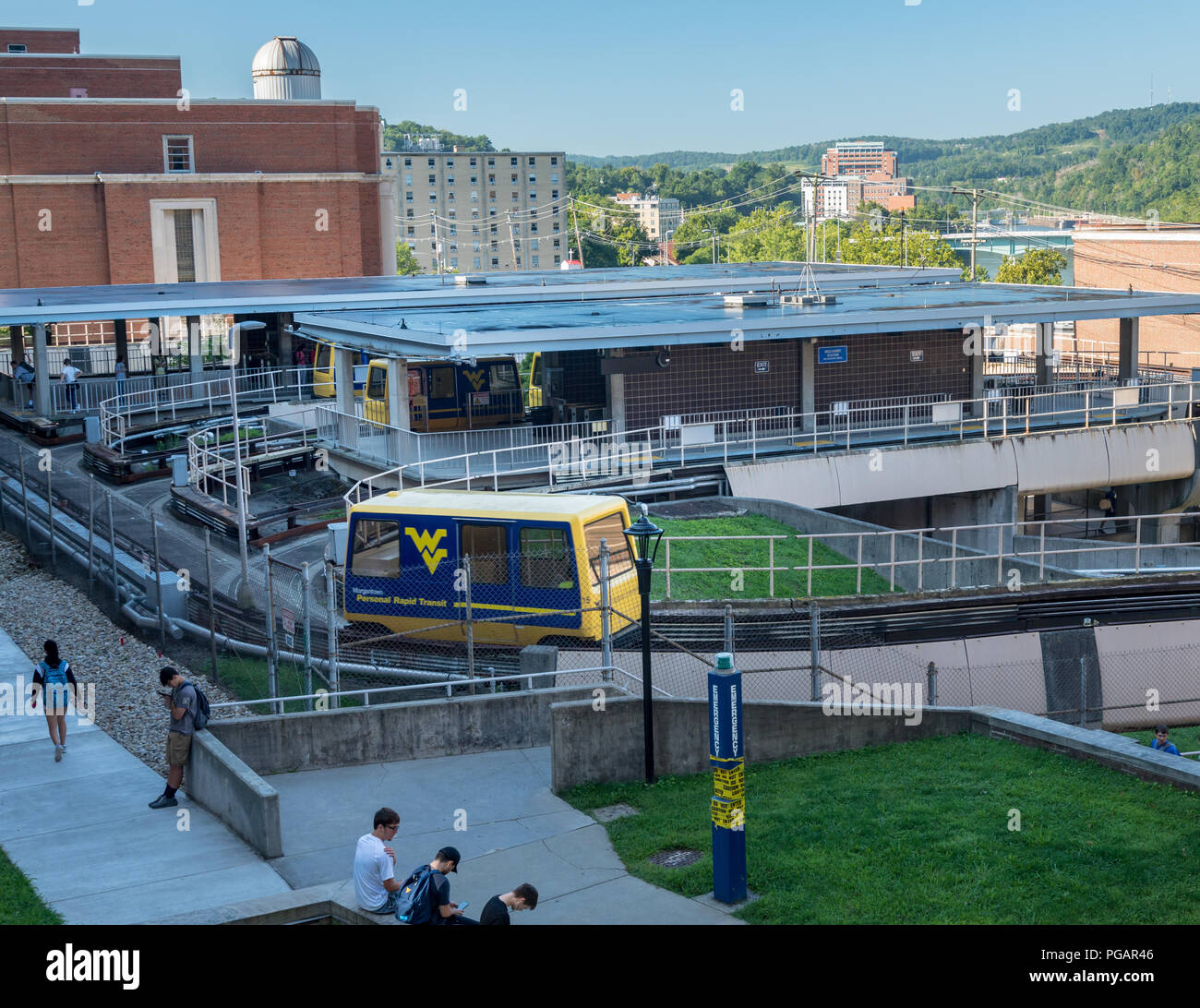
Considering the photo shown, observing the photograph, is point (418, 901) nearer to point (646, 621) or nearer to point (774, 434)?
point (646, 621)

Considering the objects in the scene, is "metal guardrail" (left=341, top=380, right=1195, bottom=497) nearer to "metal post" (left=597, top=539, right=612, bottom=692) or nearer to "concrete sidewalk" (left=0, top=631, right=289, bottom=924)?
"metal post" (left=597, top=539, right=612, bottom=692)

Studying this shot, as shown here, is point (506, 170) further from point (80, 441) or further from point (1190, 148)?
point (80, 441)

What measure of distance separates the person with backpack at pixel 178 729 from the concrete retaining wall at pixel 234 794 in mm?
103

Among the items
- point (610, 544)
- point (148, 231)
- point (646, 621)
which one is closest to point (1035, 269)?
point (148, 231)

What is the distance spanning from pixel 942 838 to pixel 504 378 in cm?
2004

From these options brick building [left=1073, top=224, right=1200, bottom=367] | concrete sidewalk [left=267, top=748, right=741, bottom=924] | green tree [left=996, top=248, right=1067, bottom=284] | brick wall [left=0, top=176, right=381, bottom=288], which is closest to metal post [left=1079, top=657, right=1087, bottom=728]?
concrete sidewalk [left=267, top=748, right=741, bottom=924]

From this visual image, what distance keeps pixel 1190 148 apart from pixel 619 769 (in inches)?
7780

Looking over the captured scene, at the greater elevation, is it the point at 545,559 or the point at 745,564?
the point at 545,559

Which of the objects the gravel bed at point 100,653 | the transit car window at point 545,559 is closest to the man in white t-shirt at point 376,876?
the gravel bed at point 100,653

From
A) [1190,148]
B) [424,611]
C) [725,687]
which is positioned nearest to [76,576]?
[424,611]

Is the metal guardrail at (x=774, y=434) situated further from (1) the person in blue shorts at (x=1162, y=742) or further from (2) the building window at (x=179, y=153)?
(2) the building window at (x=179, y=153)

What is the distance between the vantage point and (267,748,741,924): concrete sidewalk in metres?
10.0

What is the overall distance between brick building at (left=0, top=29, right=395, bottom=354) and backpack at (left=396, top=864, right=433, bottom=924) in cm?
5225

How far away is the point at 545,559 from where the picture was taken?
1582 centimetres
